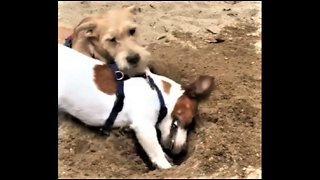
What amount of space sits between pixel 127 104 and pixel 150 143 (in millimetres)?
275

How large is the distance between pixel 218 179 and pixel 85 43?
4.67 ft

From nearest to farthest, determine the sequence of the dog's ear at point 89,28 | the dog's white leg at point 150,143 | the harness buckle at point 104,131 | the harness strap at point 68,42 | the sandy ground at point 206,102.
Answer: the sandy ground at point 206,102
the dog's white leg at point 150,143
the harness buckle at point 104,131
the dog's ear at point 89,28
the harness strap at point 68,42

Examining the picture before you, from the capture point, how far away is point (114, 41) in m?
4.27

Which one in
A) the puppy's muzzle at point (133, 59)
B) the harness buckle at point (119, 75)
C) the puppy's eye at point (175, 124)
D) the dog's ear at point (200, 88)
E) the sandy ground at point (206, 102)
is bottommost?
the sandy ground at point (206, 102)

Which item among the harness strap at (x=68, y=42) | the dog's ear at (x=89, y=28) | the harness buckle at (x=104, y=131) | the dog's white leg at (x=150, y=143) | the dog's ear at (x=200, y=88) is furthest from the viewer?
the harness strap at (x=68, y=42)

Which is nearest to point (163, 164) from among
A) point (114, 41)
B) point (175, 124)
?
point (175, 124)

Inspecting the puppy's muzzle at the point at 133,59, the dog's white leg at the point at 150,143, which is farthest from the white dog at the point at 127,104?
the puppy's muzzle at the point at 133,59

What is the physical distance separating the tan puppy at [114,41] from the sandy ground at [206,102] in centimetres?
19

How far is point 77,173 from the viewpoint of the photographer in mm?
3562

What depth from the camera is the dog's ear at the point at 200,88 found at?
413cm

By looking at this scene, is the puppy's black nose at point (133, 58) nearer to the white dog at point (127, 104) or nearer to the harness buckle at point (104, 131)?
the white dog at point (127, 104)

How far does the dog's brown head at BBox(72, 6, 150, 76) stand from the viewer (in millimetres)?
4159

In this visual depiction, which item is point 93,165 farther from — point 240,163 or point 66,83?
point 240,163

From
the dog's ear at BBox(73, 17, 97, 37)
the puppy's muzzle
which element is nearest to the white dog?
the puppy's muzzle
